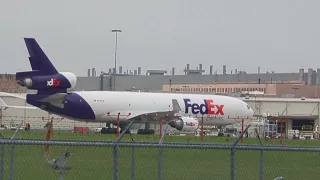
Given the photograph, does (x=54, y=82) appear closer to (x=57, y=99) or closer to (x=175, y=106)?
(x=57, y=99)

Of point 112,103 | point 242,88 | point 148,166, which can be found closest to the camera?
point 148,166

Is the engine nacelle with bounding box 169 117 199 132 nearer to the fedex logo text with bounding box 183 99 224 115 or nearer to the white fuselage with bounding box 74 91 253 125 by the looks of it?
the white fuselage with bounding box 74 91 253 125

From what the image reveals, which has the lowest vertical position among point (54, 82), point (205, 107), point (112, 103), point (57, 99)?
point (205, 107)

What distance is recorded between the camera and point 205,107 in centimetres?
6975

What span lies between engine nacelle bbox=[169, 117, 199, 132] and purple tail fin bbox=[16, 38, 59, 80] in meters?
10.6

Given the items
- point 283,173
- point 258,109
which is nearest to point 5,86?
point 258,109

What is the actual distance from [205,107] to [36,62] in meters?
16.4

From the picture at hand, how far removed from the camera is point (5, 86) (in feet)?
434

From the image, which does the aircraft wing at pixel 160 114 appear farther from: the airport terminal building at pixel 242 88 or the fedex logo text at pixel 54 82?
the airport terminal building at pixel 242 88

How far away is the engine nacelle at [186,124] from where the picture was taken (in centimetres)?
6338

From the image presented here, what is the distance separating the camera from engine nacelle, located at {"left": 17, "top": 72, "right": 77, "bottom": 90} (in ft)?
199

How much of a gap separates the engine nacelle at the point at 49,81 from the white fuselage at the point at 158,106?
3352 mm

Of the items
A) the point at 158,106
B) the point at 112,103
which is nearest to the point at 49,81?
the point at 112,103

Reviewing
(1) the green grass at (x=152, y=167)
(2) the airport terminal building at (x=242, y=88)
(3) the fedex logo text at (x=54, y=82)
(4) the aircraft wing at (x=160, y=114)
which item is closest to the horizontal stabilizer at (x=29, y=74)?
(3) the fedex logo text at (x=54, y=82)
